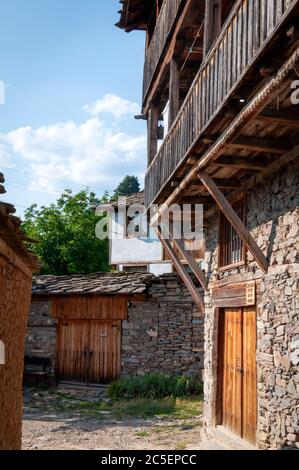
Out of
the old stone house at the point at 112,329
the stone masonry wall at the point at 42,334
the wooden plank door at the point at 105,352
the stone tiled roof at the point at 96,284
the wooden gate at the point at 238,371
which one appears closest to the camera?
the wooden gate at the point at 238,371

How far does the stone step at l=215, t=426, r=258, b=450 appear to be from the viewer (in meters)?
6.49

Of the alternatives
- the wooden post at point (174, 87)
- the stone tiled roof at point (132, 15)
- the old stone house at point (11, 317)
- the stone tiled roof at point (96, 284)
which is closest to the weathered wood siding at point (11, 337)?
the old stone house at point (11, 317)

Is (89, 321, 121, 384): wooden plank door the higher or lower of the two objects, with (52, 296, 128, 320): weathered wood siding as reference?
lower

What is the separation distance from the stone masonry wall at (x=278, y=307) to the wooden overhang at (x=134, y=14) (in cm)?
633

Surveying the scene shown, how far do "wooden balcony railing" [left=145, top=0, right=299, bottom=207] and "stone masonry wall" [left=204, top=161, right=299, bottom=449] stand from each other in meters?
1.18

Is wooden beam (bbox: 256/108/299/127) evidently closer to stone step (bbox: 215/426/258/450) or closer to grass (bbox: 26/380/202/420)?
stone step (bbox: 215/426/258/450)

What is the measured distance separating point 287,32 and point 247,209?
3.37m

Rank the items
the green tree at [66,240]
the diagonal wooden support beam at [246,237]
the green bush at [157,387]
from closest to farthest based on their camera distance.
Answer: the diagonal wooden support beam at [246,237] → the green bush at [157,387] → the green tree at [66,240]

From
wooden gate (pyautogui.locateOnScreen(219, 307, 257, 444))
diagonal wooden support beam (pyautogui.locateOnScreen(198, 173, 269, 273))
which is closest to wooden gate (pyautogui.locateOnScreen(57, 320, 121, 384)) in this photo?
wooden gate (pyautogui.locateOnScreen(219, 307, 257, 444))

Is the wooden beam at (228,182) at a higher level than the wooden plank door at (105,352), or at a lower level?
higher

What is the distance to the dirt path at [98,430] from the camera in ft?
26.3

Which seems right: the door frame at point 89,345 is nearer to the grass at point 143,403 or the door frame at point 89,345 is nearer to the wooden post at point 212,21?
the grass at point 143,403

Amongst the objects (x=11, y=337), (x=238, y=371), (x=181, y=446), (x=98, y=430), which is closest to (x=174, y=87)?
(x=238, y=371)

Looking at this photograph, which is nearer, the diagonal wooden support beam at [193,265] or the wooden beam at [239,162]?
the wooden beam at [239,162]
